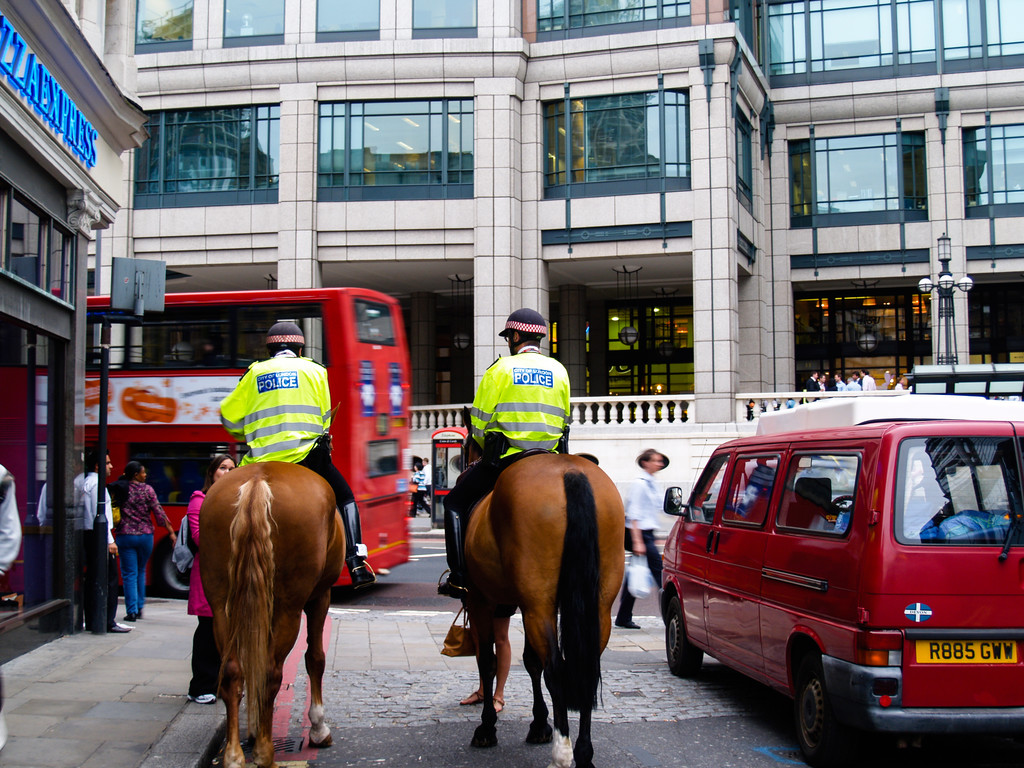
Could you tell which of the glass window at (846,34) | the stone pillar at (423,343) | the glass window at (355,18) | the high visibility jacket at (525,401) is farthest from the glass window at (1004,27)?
the high visibility jacket at (525,401)

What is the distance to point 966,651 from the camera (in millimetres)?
5422

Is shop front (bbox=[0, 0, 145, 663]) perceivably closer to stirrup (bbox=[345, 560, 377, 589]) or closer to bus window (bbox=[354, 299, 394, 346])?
stirrup (bbox=[345, 560, 377, 589])

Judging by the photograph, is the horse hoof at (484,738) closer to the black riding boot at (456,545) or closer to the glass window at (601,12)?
the black riding boot at (456,545)

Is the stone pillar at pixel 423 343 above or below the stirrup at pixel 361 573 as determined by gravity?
above

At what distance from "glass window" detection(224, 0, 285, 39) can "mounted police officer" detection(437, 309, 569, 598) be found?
26220 mm

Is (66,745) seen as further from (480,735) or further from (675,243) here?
(675,243)

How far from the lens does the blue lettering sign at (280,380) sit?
628 centimetres

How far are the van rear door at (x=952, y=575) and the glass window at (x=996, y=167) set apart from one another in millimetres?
29677

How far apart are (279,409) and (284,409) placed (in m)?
0.03

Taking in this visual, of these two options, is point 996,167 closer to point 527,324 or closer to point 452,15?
point 452,15

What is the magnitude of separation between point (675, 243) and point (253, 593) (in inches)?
958

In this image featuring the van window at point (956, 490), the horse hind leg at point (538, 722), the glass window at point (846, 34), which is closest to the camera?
the van window at point (956, 490)

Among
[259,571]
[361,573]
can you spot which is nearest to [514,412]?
[361,573]

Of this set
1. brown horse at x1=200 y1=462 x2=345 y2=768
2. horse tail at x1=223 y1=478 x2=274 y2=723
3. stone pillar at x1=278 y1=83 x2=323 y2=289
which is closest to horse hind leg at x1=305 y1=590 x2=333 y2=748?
brown horse at x1=200 y1=462 x2=345 y2=768
